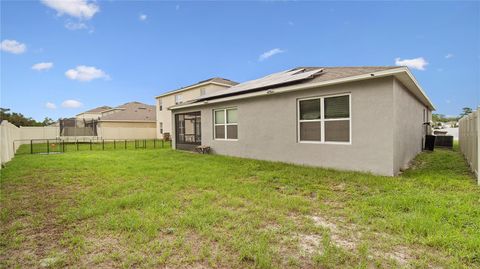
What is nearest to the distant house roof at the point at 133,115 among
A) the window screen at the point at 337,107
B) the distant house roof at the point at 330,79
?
the distant house roof at the point at 330,79

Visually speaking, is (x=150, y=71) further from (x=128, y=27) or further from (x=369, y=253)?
(x=369, y=253)

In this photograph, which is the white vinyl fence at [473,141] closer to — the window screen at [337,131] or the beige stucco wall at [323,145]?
the beige stucco wall at [323,145]

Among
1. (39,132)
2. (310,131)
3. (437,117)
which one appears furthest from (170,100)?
(437,117)

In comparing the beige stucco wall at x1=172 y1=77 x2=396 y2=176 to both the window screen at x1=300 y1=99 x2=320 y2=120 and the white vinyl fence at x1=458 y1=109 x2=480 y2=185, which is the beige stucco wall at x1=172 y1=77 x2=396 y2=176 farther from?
the white vinyl fence at x1=458 y1=109 x2=480 y2=185

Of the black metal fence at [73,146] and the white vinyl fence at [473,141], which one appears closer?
the white vinyl fence at [473,141]

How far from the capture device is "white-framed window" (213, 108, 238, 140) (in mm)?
10969

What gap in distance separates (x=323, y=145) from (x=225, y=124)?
512 cm

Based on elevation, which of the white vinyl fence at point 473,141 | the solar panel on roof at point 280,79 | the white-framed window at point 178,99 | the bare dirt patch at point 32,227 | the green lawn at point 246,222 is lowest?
the bare dirt patch at point 32,227

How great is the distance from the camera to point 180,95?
26.7 meters

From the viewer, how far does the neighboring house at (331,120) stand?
647 cm

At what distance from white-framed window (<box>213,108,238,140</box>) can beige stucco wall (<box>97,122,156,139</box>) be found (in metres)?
20.2

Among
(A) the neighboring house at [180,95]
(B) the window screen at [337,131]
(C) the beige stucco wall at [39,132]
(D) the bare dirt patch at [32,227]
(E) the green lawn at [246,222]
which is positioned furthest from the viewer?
(C) the beige stucco wall at [39,132]

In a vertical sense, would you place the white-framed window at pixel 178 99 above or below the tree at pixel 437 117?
above

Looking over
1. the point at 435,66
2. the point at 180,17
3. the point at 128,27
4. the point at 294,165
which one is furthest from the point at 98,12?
the point at 435,66
